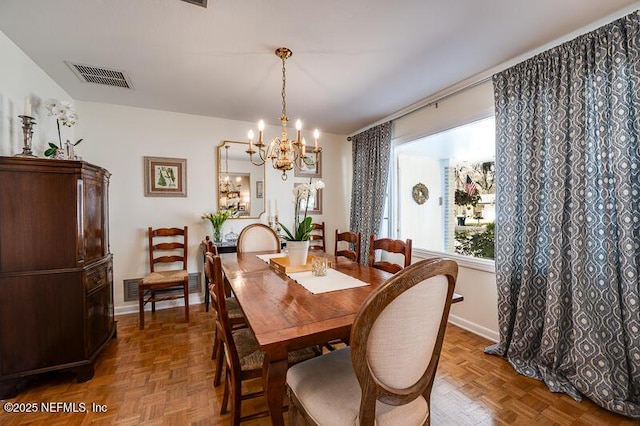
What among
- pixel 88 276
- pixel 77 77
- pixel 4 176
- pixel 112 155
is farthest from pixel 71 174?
pixel 112 155

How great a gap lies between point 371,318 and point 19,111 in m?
3.03

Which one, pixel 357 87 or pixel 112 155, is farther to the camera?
pixel 112 155

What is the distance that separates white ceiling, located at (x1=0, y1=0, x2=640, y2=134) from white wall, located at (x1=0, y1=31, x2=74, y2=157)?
Answer: 88mm

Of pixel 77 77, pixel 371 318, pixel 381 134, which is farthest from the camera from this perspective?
pixel 381 134

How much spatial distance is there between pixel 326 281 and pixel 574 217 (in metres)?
1.68

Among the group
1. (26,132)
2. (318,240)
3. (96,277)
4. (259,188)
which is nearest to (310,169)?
(259,188)

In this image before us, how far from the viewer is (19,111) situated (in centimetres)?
216

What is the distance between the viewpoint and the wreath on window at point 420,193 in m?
4.03

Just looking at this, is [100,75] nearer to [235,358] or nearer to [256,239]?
[256,239]

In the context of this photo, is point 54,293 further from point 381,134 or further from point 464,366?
point 381,134

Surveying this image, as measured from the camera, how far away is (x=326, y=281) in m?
1.66

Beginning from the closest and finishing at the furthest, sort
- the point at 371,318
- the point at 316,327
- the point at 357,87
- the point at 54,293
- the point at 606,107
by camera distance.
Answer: the point at 371,318 < the point at 316,327 < the point at 606,107 < the point at 54,293 < the point at 357,87

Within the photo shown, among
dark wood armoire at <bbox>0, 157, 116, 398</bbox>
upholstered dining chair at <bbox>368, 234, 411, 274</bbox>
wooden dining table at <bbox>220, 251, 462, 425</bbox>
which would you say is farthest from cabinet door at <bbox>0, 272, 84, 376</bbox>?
upholstered dining chair at <bbox>368, 234, 411, 274</bbox>

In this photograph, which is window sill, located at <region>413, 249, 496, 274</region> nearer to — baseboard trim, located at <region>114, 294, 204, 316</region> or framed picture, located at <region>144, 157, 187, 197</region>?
baseboard trim, located at <region>114, 294, 204, 316</region>
